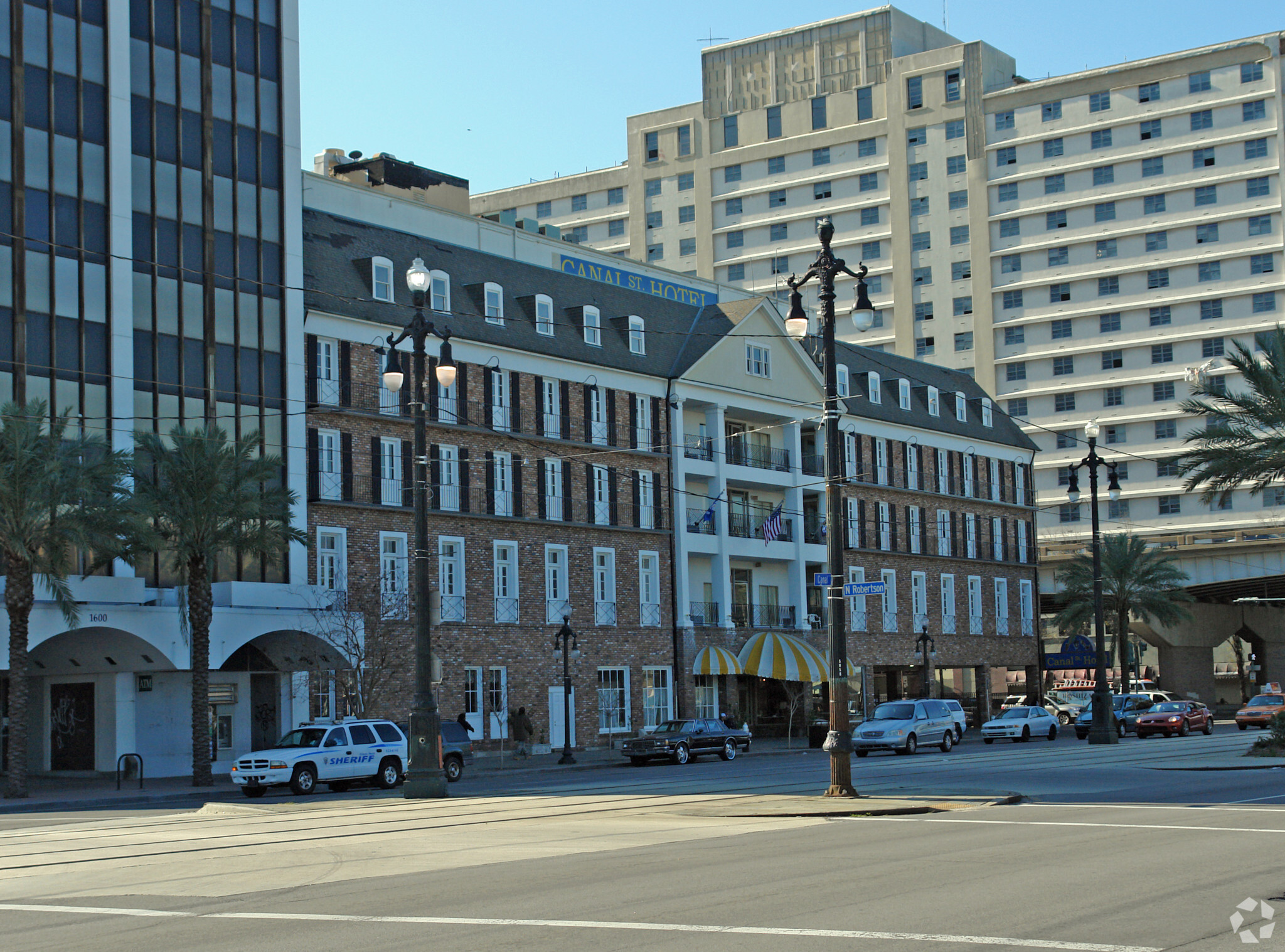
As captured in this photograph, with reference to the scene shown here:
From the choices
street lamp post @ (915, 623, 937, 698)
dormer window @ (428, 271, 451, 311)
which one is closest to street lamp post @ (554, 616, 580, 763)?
dormer window @ (428, 271, 451, 311)

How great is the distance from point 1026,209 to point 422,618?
8693 cm

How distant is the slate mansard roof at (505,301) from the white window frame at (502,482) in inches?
143

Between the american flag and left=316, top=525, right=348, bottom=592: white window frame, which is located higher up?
the american flag

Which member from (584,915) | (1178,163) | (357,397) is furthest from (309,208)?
(1178,163)

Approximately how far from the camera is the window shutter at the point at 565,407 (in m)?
52.0

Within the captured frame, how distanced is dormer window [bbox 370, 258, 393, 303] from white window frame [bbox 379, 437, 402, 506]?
4556 mm

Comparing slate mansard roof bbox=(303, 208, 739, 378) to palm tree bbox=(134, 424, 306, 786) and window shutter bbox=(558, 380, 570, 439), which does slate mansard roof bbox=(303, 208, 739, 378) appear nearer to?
window shutter bbox=(558, 380, 570, 439)

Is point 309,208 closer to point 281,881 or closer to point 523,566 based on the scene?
point 523,566

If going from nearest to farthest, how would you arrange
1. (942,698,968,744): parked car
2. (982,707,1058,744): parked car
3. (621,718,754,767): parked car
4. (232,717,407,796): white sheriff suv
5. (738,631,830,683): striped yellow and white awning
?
(232,717,407,796): white sheriff suv, (621,718,754,767): parked car, (942,698,968,744): parked car, (982,707,1058,744): parked car, (738,631,830,683): striped yellow and white awning

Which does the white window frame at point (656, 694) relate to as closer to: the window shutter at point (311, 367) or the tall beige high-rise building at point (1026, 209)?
the window shutter at point (311, 367)

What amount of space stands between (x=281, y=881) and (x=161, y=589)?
93.2 feet

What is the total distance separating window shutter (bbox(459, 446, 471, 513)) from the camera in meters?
48.4

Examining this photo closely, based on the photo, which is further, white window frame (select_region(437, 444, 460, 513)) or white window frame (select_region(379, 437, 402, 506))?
white window frame (select_region(437, 444, 460, 513))

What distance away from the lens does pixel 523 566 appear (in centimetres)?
5053
